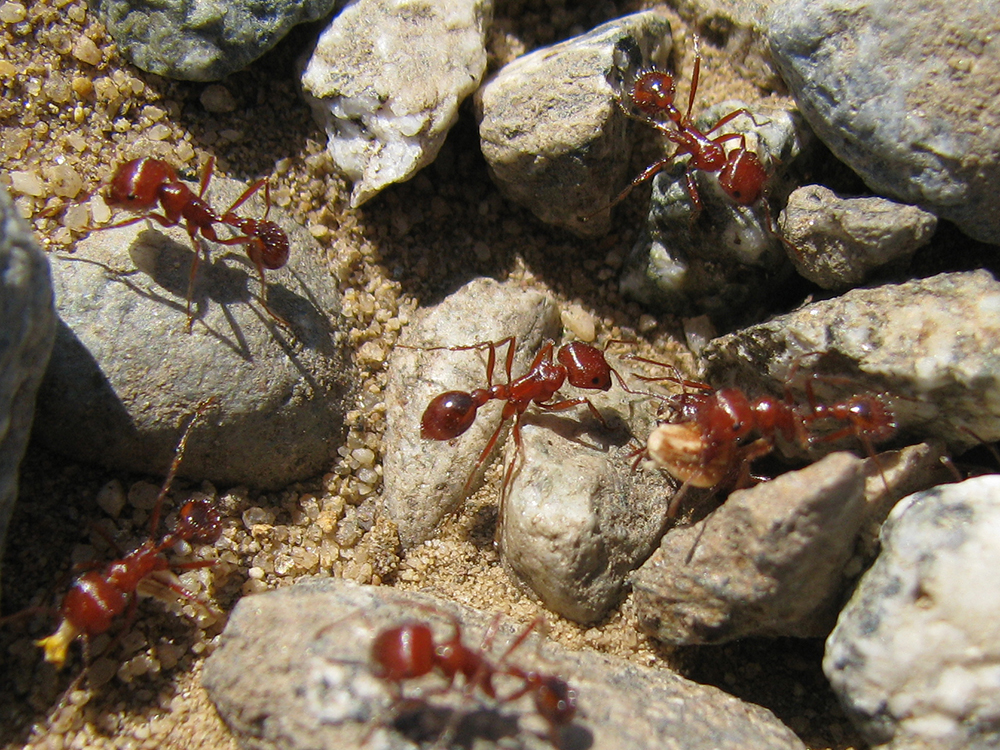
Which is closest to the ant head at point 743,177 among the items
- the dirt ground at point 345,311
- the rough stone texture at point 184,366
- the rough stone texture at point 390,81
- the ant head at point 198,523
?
the dirt ground at point 345,311

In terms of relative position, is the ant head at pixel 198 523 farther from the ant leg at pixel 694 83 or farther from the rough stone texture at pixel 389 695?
the ant leg at pixel 694 83

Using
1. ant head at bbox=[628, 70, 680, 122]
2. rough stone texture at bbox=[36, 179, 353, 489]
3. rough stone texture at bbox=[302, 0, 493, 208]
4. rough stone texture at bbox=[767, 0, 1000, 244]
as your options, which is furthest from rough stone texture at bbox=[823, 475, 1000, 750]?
rough stone texture at bbox=[302, 0, 493, 208]

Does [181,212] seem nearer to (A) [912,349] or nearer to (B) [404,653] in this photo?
(B) [404,653]

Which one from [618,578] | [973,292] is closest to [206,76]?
[618,578]

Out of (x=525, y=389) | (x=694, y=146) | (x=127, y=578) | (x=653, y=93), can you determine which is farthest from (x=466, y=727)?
(x=653, y=93)

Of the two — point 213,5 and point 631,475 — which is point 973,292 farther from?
point 213,5
